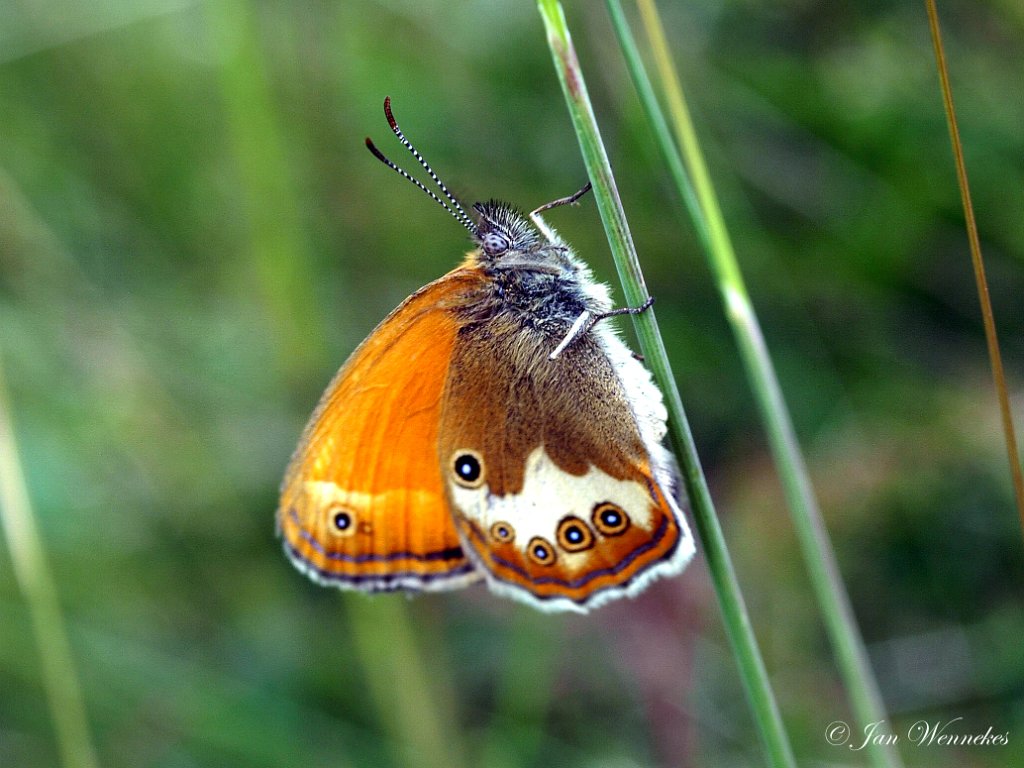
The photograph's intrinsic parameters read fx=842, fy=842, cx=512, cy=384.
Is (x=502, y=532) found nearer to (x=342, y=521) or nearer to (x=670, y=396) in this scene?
(x=342, y=521)

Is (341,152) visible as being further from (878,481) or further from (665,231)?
(878,481)

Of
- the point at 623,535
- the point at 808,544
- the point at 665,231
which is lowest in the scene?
the point at 808,544

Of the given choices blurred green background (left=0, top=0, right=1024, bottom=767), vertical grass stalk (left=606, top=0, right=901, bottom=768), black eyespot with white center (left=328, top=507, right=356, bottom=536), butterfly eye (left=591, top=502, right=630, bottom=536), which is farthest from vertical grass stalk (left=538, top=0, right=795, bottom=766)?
blurred green background (left=0, top=0, right=1024, bottom=767)

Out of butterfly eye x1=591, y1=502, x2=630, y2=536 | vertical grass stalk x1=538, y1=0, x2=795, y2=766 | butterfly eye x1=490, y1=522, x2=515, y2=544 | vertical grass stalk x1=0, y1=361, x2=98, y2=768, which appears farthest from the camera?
vertical grass stalk x1=0, y1=361, x2=98, y2=768

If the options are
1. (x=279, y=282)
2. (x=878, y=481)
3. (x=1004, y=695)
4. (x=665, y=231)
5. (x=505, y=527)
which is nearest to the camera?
(x=505, y=527)

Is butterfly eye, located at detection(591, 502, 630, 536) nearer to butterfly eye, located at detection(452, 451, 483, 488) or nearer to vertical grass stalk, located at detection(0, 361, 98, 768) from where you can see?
butterfly eye, located at detection(452, 451, 483, 488)

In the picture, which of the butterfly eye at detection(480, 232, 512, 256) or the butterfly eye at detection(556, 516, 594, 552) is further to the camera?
the butterfly eye at detection(480, 232, 512, 256)

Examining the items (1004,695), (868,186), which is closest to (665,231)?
(868,186)
